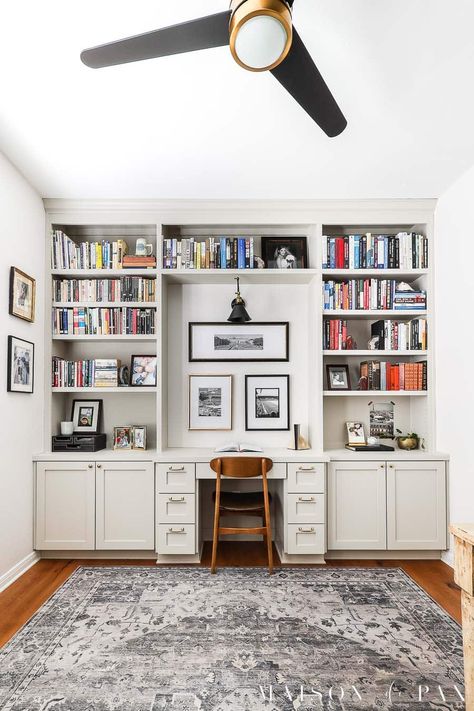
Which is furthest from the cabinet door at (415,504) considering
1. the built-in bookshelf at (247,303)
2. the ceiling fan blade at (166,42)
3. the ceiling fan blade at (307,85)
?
the ceiling fan blade at (166,42)

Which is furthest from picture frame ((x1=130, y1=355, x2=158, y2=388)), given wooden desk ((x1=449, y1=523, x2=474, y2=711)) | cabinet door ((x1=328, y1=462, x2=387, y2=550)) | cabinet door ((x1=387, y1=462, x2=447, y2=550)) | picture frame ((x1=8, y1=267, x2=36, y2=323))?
wooden desk ((x1=449, y1=523, x2=474, y2=711))

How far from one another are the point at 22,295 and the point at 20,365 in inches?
19.0

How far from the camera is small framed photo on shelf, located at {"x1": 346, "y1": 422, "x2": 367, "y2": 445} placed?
4.07 meters

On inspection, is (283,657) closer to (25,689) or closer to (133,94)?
(25,689)

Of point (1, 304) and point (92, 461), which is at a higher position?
point (1, 304)

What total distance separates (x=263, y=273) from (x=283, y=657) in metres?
2.58

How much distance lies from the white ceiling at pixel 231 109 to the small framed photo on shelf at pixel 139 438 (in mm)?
1820

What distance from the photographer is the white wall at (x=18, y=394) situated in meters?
3.23

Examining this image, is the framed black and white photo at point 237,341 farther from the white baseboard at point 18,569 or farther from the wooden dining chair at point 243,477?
the white baseboard at point 18,569

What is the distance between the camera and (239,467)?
3.47 metres

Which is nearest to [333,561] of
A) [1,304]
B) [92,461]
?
[92,461]

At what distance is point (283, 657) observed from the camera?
7.84 feet

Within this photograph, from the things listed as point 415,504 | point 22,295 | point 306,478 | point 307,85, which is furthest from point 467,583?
point 22,295

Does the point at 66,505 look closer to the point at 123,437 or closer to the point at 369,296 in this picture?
the point at 123,437
